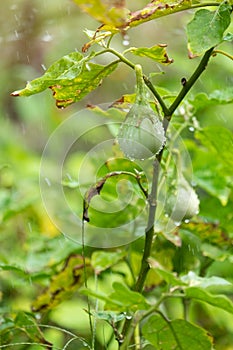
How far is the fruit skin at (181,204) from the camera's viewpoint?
116cm

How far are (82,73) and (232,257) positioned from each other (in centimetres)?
67

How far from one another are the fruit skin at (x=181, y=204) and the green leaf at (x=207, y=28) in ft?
1.07

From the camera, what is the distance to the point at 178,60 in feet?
9.77

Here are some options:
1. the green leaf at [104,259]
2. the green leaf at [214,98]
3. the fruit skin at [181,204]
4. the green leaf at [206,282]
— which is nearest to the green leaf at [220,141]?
the green leaf at [214,98]

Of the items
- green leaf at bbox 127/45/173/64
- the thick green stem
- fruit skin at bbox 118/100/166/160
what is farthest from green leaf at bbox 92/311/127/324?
green leaf at bbox 127/45/173/64

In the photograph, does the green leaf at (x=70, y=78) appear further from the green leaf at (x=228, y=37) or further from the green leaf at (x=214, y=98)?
the green leaf at (x=214, y=98)

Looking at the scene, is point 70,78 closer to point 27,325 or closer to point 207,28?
point 207,28

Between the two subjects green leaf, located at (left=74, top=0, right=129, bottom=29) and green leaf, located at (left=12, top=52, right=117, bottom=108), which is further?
green leaf, located at (left=12, top=52, right=117, bottom=108)

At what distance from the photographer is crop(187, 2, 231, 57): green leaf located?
897mm

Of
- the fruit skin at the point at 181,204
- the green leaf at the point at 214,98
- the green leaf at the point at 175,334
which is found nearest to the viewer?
the green leaf at the point at 175,334

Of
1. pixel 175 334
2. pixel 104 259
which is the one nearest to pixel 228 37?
pixel 175 334

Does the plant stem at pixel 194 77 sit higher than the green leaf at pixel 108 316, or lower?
higher

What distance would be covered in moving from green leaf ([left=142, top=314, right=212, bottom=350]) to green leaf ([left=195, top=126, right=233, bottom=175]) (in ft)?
1.36

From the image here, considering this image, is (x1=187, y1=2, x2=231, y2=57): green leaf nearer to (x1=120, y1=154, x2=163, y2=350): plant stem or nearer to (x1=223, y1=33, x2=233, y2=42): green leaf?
(x1=223, y1=33, x2=233, y2=42): green leaf
